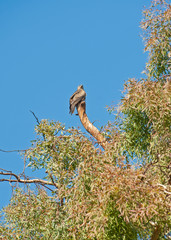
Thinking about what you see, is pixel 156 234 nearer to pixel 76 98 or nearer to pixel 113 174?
pixel 113 174

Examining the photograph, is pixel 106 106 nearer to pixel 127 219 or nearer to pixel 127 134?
pixel 127 134

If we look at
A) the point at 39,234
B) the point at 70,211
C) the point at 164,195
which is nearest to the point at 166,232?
the point at 164,195

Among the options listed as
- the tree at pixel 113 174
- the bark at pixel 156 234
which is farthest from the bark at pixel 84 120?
the bark at pixel 156 234

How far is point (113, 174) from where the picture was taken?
5.75m

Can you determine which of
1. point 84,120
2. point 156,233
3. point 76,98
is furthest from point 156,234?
point 76,98

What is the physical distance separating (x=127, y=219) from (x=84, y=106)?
12.9ft

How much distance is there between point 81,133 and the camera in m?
7.60

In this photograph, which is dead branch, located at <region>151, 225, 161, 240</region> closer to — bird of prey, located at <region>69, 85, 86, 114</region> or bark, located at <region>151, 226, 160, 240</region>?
bark, located at <region>151, 226, 160, 240</region>

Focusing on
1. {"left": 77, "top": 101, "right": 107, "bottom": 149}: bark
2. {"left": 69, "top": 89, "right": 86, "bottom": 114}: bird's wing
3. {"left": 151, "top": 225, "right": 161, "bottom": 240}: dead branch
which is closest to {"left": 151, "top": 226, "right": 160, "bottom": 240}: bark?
{"left": 151, "top": 225, "right": 161, "bottom": 240}: dead branch

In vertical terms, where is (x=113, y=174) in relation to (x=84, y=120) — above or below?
below

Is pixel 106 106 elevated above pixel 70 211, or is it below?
Answer: above

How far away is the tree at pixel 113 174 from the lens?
223 inches

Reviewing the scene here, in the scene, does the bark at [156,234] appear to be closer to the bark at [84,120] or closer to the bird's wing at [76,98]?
the bark at [84,120]

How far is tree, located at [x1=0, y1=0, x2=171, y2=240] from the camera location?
5.66 metres
